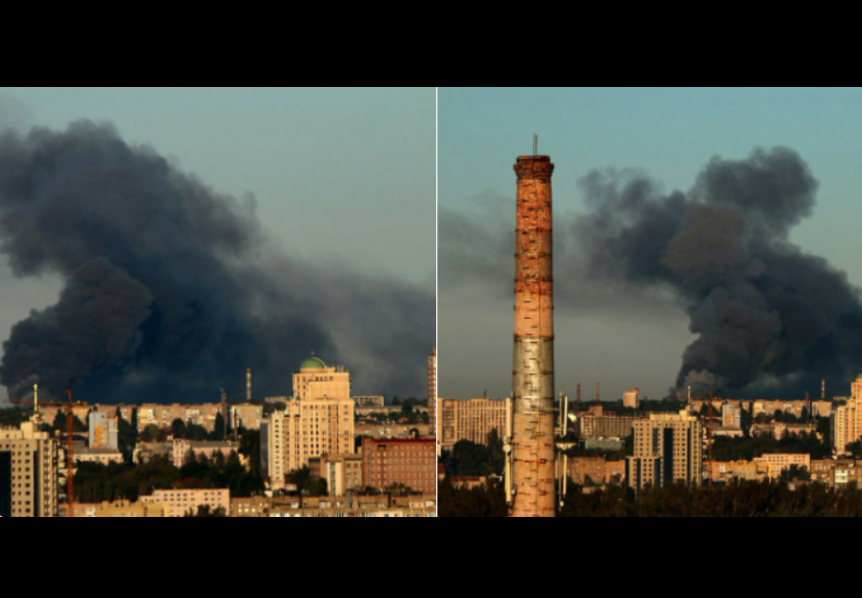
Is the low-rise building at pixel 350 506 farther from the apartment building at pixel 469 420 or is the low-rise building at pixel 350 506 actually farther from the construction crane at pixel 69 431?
the construction crane at pixel 69 431

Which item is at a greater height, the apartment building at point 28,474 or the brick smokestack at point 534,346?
the brick smokestack at point 534,346

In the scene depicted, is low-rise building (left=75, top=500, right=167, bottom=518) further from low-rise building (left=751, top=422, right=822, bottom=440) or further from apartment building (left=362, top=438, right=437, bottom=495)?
low-rise building (left=751, top=422, right=822, bottom=440)

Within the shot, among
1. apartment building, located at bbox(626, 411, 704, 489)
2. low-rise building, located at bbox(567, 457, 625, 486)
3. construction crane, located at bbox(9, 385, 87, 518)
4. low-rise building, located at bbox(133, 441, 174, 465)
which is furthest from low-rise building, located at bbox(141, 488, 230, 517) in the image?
apartment building, located at bbox(626, 411, 704, 489)

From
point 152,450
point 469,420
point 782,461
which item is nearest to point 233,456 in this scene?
point 152,450

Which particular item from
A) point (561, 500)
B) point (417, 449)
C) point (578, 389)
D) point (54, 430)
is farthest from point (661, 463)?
point (54, 430)

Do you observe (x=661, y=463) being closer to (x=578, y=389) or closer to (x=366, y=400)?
(x=578, y=389)

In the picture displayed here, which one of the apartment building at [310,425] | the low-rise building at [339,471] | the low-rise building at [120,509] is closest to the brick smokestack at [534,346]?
the low-rise building at [339,471]
